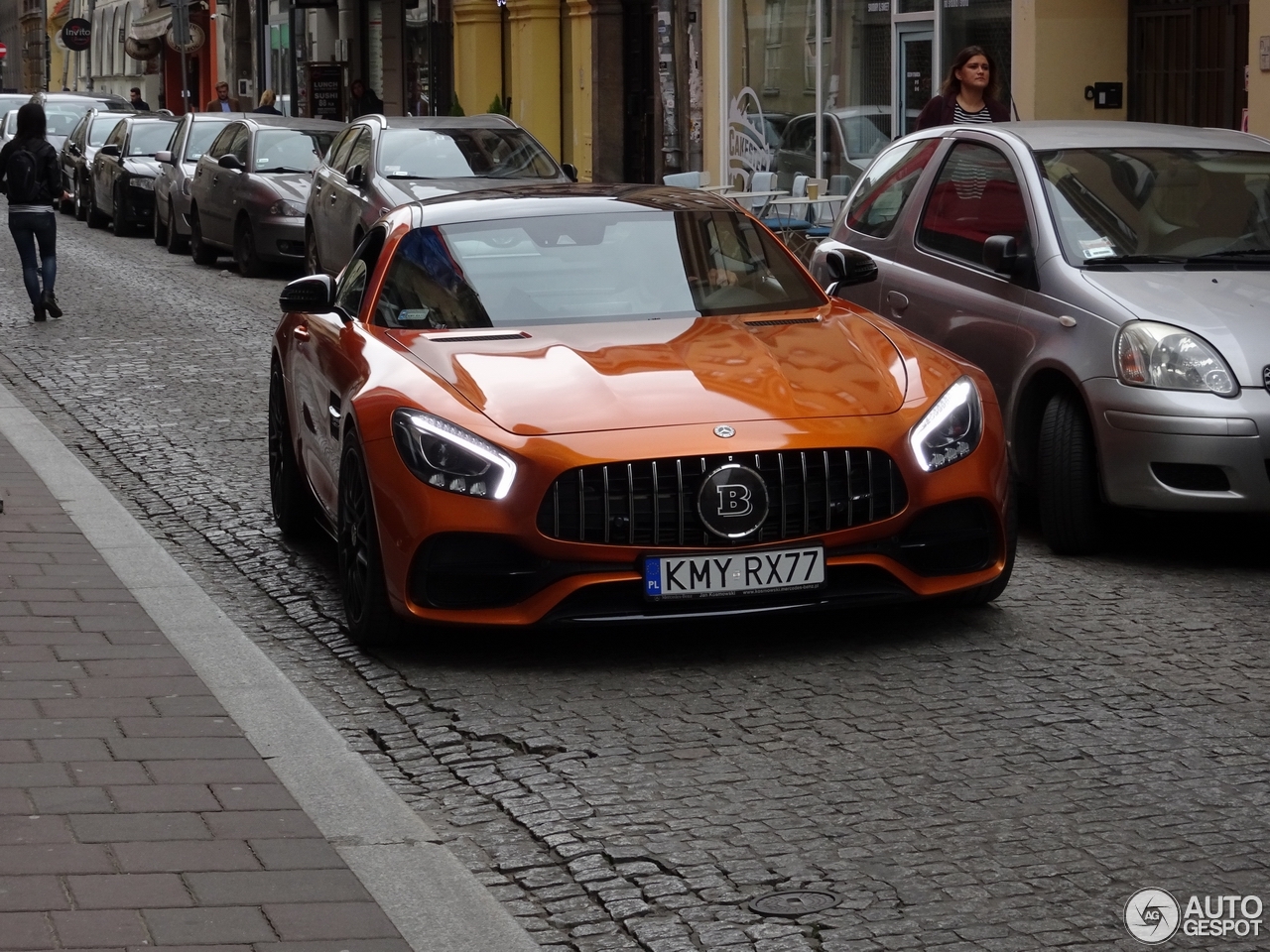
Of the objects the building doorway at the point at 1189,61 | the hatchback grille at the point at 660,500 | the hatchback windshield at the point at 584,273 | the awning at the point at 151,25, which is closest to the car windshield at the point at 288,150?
the building doorway at the point at 1189,61

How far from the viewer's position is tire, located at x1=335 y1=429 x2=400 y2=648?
6.39 m

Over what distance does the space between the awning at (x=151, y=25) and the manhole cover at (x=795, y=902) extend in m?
53.8

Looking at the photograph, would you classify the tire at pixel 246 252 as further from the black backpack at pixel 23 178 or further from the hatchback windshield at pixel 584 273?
the hatchback windshield at pixel 584 273

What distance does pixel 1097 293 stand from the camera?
7.93 metres

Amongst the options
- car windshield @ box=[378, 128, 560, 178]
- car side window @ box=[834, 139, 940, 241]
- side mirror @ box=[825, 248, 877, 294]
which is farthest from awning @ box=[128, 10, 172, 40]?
side mirror @ box=[825, 248, 877, 294]

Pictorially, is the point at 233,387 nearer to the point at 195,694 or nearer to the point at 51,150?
the point at 51,150

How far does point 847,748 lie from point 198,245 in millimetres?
18883

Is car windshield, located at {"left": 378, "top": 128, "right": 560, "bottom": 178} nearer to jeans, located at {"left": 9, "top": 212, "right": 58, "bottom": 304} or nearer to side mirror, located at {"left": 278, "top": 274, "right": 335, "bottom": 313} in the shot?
jeans, located at {"left": 9, "top": 212, "right": 58, "bottom": 304}

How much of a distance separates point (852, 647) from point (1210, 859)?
205cm

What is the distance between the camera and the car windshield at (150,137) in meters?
28.5

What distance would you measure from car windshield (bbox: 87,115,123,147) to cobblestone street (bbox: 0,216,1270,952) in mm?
25523

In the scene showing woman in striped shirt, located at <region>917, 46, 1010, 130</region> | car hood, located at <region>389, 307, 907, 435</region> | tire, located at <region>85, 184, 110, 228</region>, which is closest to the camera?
car hood, located at <region>389, 307, 907, 435</region>

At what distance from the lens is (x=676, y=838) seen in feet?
15.5

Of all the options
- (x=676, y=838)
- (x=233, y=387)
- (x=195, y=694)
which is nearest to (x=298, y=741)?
(x=195, y=694)
